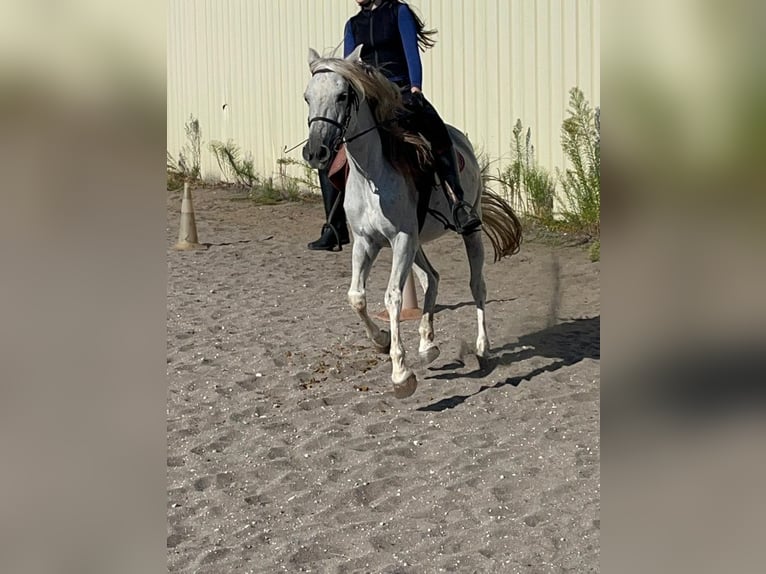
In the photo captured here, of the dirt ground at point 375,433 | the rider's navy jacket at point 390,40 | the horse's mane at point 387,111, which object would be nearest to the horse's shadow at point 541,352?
the dirt ground at point 375,433

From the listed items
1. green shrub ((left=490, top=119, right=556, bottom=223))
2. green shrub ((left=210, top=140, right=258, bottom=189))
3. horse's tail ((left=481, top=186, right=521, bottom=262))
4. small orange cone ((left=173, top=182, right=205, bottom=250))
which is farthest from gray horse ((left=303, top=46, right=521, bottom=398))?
green shrub ((left=210, top=140, right=258, bottom=189))

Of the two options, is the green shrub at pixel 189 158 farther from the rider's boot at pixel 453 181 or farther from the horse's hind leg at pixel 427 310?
the rider's boot at pixel 453 181

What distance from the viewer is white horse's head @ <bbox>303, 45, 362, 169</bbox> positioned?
13.2ft

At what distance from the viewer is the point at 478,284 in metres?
5.33

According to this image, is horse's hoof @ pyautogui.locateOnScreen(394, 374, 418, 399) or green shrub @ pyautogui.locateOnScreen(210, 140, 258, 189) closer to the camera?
horse's hoof @ pyautogui.locateOnScreen(394, 374, 418, 399)

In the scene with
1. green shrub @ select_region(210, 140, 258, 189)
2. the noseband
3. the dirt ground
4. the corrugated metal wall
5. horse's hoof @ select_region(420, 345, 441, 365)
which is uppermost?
the corrugated metal wall

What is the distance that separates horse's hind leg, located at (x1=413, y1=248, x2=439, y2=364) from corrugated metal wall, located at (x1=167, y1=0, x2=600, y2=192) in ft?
5.36

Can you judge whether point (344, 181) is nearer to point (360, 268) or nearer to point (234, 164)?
point (360, 268)

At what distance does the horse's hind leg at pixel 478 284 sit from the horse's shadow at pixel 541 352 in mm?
88

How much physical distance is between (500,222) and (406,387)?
5.24 feet

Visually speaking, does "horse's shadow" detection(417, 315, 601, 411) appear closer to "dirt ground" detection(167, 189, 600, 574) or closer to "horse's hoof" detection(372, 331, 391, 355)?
"dirt ground" detection(167, 189, 600, 574)

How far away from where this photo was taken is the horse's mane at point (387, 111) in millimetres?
4203
